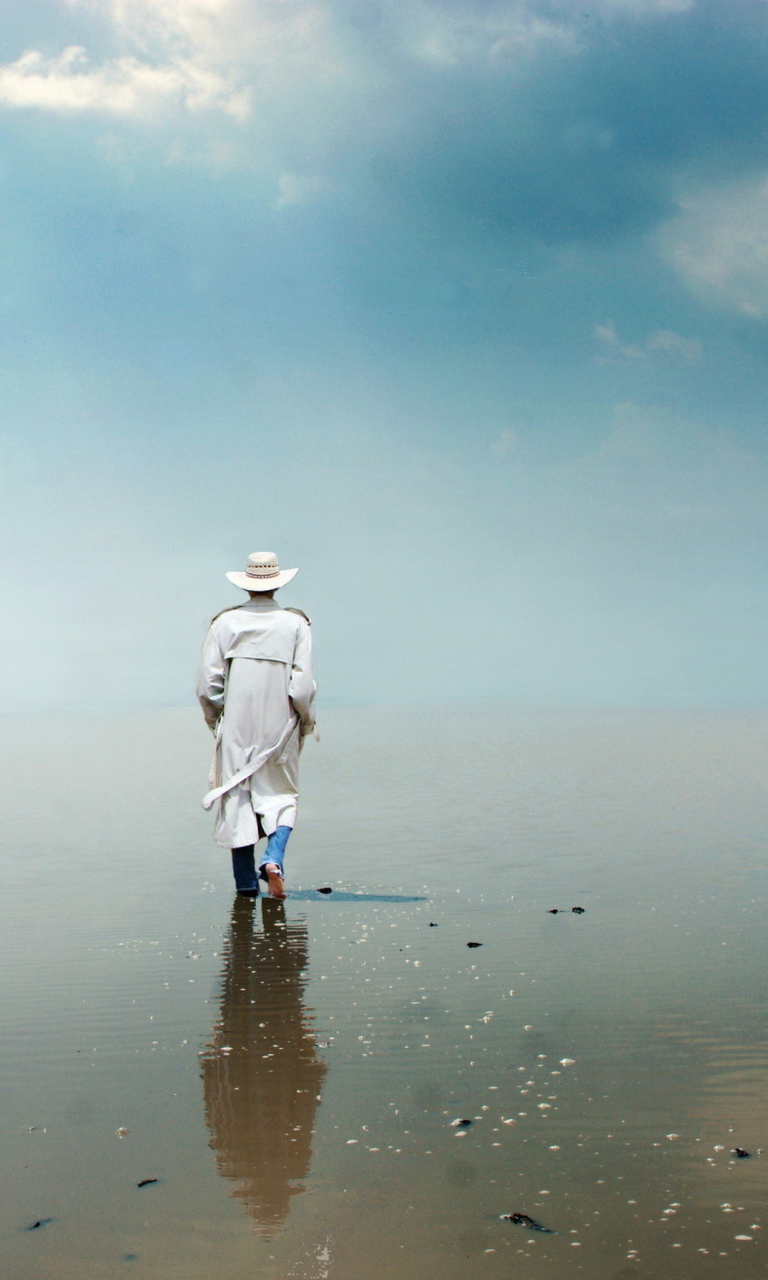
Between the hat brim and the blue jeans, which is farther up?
the hat brim

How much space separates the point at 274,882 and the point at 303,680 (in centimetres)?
152

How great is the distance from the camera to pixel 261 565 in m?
→ 8.06

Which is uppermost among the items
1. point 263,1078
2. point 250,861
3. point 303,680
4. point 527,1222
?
point 303,680

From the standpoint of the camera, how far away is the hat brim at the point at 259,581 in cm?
802

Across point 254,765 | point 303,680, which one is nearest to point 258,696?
point 303,680

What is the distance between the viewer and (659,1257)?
2.62 meters

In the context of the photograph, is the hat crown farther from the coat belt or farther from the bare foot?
the bare foot

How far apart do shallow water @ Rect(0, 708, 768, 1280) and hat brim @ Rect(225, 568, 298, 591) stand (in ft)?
6.69

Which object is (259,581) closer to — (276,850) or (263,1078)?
(276,850)

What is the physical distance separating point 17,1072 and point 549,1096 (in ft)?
5.95

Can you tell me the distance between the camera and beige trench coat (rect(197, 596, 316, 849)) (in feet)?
26.1

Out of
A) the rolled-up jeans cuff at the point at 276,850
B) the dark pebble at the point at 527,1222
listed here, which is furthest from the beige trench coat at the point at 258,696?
the dark pebble at the point at 527,1222

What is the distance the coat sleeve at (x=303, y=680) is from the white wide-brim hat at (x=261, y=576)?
34 centimetres

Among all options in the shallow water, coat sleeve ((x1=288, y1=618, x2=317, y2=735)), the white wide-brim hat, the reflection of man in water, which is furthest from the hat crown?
the reflection of man in water
